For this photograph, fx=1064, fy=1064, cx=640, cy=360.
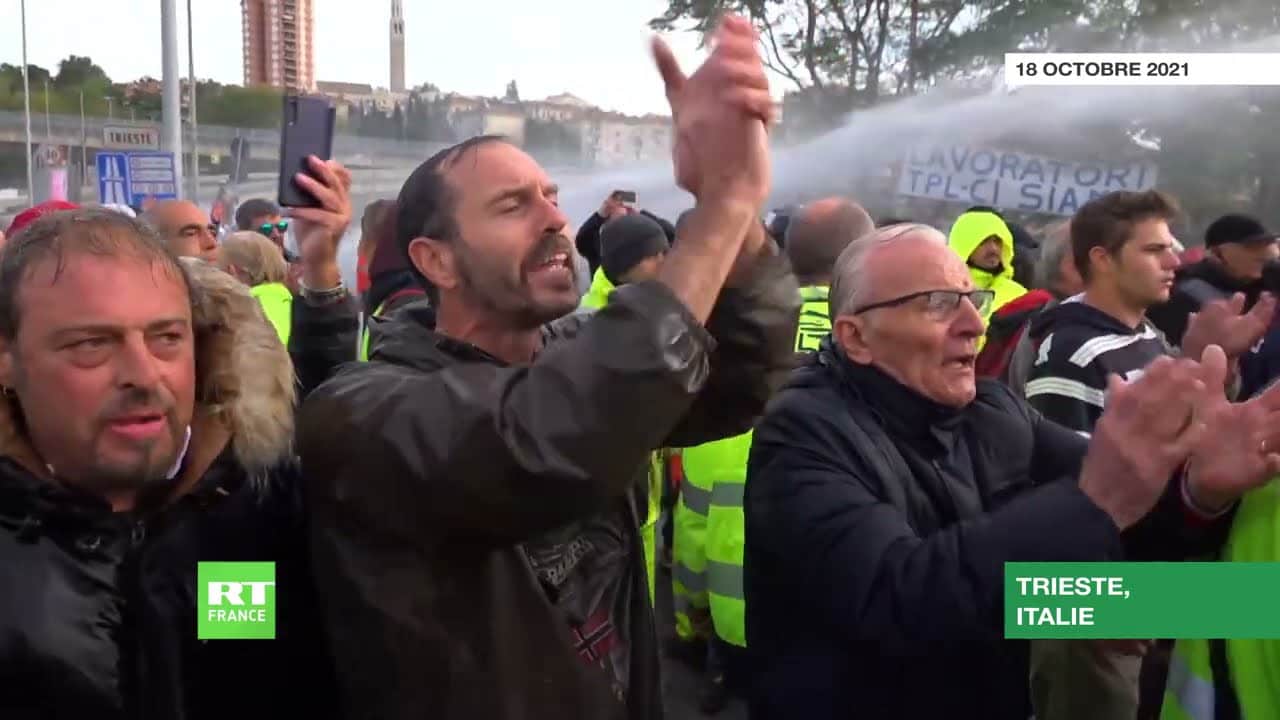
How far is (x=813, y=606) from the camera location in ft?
5.56

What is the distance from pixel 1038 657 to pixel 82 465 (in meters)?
1.71

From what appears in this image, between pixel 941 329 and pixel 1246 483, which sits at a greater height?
pixel 941 329

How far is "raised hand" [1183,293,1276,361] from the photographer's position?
8.33 feet

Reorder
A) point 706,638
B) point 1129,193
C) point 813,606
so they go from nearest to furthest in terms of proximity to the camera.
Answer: point 813,606 < point 1129,193 < point 706,638

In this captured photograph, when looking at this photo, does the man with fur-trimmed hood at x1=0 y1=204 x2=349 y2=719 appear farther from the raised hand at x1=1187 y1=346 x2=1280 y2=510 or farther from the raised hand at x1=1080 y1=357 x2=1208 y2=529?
the raised hand at x1=1187 y1=346 x2=1280 y2=510

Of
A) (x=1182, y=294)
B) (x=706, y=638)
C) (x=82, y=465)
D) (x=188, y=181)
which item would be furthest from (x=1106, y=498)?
(x=188, y=181)

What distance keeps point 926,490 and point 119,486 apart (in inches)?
46.7

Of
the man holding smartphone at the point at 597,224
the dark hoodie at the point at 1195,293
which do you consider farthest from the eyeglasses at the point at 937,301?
the man holding smartphone at the point at 597,224

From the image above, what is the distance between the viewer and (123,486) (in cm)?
121

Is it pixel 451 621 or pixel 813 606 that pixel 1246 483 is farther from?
pixel 451 621

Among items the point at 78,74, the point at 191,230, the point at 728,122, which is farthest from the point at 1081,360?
the point at 78,74

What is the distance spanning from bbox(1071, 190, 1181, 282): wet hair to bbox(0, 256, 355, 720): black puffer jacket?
2.56 meters

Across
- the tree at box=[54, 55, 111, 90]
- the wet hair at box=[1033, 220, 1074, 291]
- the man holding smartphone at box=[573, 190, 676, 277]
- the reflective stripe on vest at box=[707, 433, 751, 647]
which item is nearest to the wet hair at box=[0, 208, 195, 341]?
the reflective stripe on vest at box=[707, 433, 751, 647]

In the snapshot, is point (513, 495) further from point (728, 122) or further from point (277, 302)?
point (277, 302)
